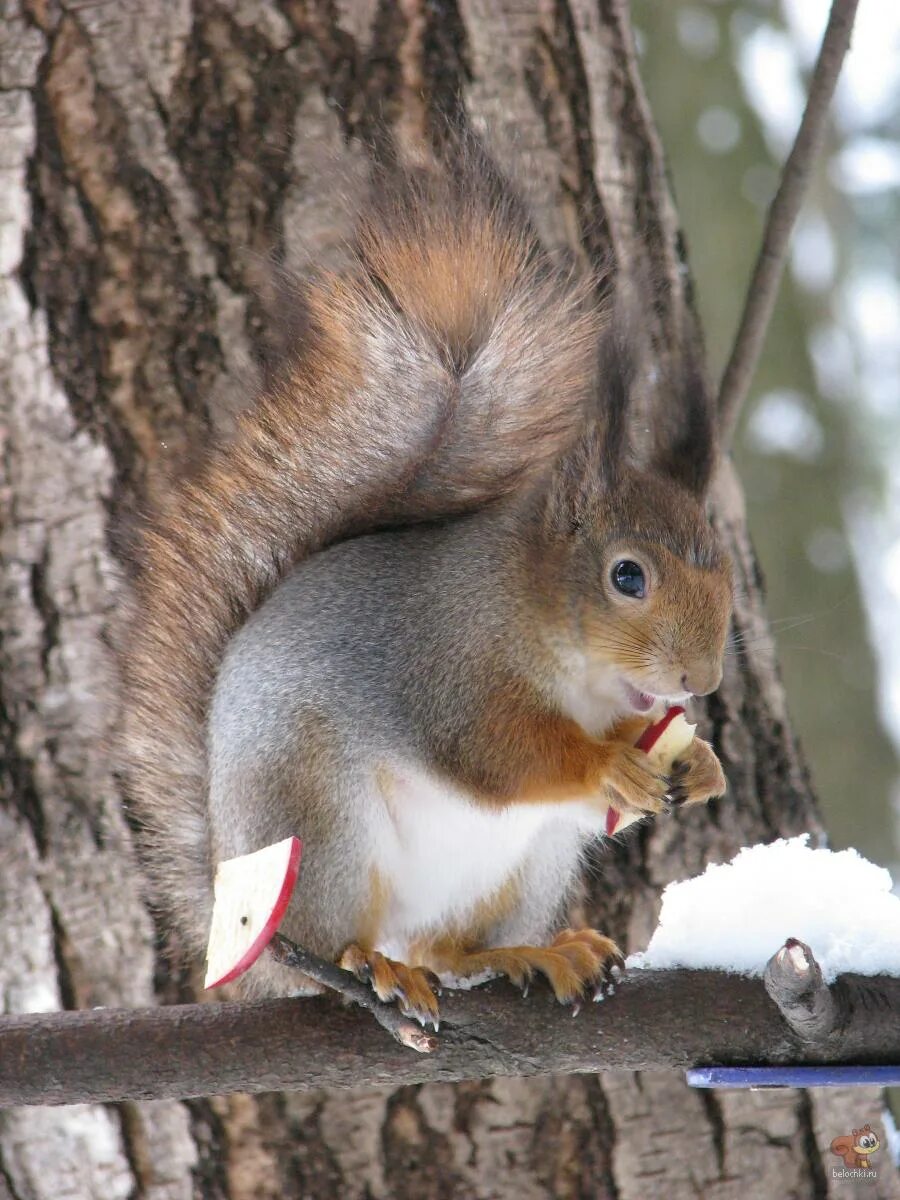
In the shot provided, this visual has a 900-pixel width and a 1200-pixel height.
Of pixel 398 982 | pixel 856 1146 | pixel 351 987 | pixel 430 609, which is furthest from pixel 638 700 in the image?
pixel 856 1146

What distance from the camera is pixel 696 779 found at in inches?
53.6

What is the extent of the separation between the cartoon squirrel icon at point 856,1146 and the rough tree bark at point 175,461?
0.02 meters

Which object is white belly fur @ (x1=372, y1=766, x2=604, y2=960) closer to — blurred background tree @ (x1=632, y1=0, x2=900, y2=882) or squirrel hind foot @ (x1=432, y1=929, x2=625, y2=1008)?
squirrel hind foot @ (x1=432, y1=929, x2=625, y2=1008)

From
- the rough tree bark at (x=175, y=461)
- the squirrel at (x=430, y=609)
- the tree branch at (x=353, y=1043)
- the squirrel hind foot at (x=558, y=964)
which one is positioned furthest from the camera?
the rough tree bark at (x=175, y=461)

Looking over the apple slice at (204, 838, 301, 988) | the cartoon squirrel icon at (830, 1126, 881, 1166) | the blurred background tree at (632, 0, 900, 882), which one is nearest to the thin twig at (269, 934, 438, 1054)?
the apple slice at (204, 838, 301, 988)

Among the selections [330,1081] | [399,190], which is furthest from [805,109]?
[330,1081]

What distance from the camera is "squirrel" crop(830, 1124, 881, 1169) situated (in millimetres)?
1674

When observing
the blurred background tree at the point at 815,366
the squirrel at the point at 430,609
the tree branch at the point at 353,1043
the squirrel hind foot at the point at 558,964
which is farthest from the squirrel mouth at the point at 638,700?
the blurred background tree at the point at 815,366

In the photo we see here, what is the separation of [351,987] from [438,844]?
1.20 ft

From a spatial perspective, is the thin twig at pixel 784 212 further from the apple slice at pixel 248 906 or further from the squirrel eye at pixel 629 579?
the apple slice at pixel 248 906

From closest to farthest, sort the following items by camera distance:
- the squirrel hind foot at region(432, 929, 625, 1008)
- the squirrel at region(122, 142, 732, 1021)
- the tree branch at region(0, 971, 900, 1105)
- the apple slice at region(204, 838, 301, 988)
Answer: the apple slice at region(204, 838, 301, 988) < the tree branch at region(0, 971, 900, 1105) < the squirrel hind foot at region(432, 929, 625, 1008) < the squirrel at region(122, 142, 732, 1021)

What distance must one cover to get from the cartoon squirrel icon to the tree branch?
66 centimetres

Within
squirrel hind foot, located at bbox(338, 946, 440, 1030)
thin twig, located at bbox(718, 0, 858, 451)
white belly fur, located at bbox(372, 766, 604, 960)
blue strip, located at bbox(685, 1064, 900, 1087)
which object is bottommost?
blue strip, located at bbox(685, 1064, 900, 1087)
